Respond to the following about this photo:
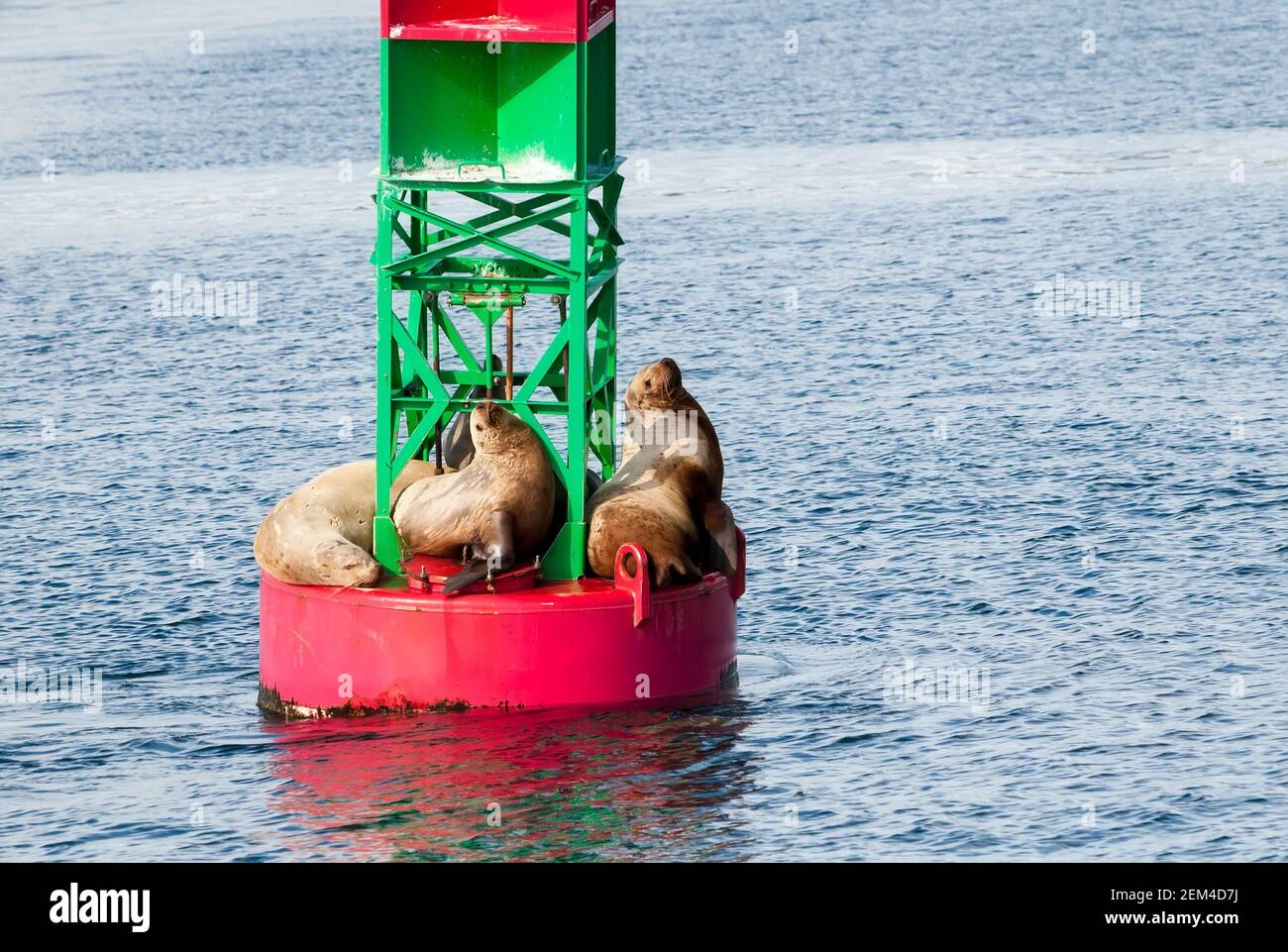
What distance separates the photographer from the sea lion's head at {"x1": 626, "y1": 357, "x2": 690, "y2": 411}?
2614cm

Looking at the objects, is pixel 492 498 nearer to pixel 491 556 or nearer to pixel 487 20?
pixel 491 556

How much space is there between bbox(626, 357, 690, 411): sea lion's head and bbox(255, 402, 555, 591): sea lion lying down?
5.70ft

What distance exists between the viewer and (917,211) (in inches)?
2403

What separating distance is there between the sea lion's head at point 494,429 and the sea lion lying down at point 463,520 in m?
0.01

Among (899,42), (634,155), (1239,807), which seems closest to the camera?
(1239,807)

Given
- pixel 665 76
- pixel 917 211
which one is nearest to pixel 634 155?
pixel 917 211

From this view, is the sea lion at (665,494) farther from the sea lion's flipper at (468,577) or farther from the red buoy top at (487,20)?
the red buoy top at (487,20)

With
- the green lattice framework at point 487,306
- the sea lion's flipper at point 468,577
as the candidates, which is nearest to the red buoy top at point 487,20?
the green lattice framework at point 487,306

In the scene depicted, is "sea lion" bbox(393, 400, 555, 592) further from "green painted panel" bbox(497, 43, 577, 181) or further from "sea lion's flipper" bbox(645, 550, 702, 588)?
"green painted panel" bbox(497, 43, 577, 181)

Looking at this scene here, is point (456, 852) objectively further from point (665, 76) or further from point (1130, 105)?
point (665, 76)

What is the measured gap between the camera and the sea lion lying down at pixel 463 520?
24.6m

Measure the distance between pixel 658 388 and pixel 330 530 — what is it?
4044 millimetres
